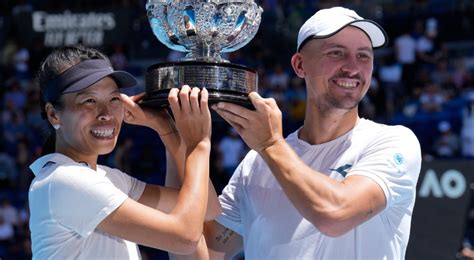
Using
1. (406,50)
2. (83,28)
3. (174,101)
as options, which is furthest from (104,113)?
(406,50)

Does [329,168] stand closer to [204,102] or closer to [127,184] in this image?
[204,102]

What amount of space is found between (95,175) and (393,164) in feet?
3.15

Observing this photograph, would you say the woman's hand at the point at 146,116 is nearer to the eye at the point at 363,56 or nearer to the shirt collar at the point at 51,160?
the shirt collar at the point at 51,160

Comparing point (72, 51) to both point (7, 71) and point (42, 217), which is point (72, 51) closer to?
point (42, 217)

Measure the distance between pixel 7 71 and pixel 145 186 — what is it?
11714 millimetres

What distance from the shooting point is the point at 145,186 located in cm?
318

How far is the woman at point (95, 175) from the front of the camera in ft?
8.94

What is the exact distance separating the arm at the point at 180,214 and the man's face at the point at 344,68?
51cm

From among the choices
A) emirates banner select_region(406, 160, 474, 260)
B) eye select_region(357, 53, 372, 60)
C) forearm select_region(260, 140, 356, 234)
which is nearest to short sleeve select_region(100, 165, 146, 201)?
forearm select_region(260, 140, 356, 234)

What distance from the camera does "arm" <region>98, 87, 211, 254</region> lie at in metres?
2.71

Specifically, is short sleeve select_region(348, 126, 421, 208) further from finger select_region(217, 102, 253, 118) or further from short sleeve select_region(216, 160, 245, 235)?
short sleeve select_region(216, 160, 245, 235)

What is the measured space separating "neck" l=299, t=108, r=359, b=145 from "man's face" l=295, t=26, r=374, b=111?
5cm

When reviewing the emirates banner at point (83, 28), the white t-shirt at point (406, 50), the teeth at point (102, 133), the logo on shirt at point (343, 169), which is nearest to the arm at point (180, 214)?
the teeth at point (102, 133)

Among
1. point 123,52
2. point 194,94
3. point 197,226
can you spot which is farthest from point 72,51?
point 123,52
